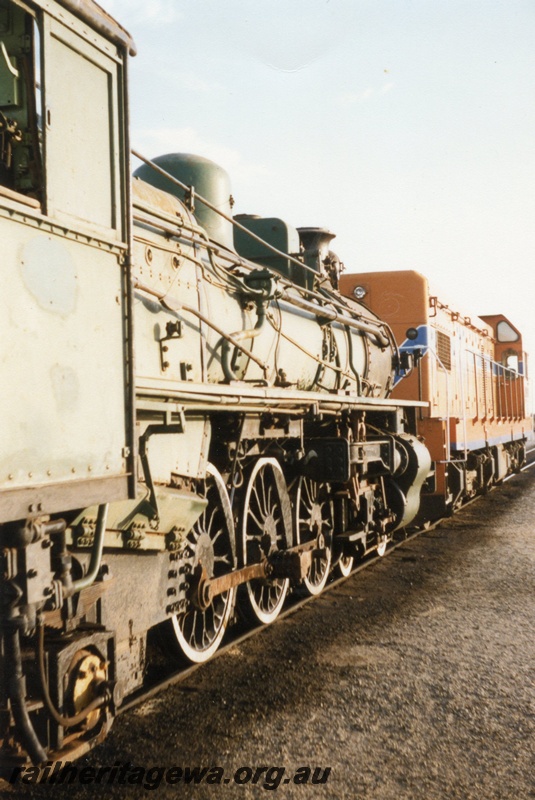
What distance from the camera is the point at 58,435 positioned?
292 centimetres

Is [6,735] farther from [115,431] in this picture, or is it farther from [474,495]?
[474,495]

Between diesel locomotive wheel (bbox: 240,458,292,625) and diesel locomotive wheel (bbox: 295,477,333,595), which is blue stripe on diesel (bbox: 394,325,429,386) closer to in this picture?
diesel locomotive wheel (bbox: 295,477,333,595)

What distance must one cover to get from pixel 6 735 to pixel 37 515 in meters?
0.95

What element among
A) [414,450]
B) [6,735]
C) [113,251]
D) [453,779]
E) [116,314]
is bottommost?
[453,779]

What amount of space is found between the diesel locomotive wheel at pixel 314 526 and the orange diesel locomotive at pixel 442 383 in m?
2.93

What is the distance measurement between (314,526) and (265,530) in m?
1.27

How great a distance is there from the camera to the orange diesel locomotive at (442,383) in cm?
1060

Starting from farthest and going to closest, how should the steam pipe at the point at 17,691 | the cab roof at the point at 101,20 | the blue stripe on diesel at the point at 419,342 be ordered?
the blue stripe on diesel at the point at 419,342 → the cab roof at the point at 101,20 → the steam pipe at the point at 17,691

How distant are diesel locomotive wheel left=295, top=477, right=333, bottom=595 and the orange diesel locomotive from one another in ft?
9.60

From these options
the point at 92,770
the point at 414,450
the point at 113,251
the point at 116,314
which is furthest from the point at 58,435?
the point at 414,450

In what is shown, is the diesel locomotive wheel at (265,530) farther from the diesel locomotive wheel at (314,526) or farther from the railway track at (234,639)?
the diesel locomotive wheel at (314,526)

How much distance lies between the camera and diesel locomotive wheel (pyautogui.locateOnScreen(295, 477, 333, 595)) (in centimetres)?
697

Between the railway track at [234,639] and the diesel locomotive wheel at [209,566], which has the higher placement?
the diesel locomotive wheel at [209,566]

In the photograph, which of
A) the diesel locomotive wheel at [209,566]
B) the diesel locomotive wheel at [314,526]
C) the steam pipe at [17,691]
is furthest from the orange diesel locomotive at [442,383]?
the steam pipe at [17,691]
